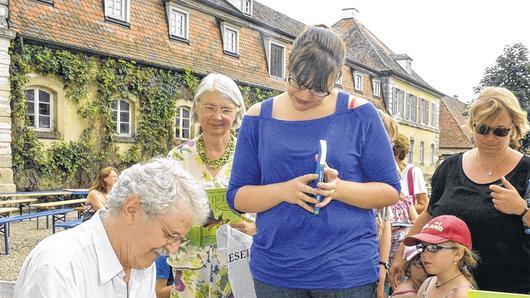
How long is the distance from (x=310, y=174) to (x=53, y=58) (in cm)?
1126

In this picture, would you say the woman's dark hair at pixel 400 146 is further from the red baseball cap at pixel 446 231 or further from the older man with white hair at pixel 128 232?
the older man with white hair at pixel 128 232

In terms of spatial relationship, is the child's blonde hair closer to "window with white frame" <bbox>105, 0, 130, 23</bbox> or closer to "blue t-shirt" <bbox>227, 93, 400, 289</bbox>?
"blue t-shirt" <bbox>227, 93, 400, 289</bbox>

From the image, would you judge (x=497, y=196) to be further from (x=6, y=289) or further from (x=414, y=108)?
(x=414, y=108)

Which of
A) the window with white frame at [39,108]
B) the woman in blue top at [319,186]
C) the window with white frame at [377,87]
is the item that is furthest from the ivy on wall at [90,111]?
the window with white frame at [377,87]

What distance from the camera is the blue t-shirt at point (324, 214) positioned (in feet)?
5.93

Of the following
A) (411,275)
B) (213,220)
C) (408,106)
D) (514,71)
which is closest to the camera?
(213,220)

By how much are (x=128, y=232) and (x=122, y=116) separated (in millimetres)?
12468

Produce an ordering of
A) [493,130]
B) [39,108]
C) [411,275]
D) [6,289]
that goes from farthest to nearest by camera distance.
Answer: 1. [39,108]
2. [411,275]
3. [493,130]
4. [6,289]

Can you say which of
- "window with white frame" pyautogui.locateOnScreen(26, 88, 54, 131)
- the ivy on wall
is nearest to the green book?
the ivy on wall

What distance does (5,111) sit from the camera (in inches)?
420

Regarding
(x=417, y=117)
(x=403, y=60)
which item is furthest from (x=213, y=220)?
Answer: (x=417, y=117)

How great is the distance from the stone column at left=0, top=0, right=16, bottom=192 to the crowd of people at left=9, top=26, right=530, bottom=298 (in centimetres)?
938

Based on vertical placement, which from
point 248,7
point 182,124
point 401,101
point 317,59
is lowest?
point 317,59

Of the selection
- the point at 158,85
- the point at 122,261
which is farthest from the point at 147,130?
the point at 122,261
